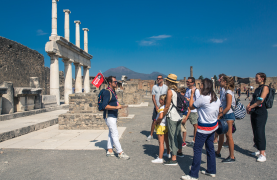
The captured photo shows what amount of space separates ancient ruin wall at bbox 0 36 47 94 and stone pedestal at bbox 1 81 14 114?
1088 cm

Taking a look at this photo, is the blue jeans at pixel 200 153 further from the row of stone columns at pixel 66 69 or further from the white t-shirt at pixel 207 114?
Result: the row of stone columns at pixel 66 69

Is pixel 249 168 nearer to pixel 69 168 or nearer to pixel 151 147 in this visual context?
pixel 151 147

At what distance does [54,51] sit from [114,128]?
10933 millimetres

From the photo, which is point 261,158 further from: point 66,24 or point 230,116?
point 66,24

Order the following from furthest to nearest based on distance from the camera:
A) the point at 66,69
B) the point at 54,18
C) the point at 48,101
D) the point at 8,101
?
the point at 66,69
the point at 54,18
the point at 48,101
the point at 8,101

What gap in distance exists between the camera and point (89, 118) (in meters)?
6.84

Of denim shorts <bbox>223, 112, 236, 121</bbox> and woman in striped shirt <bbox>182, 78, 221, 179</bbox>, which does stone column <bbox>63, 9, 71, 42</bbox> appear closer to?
denim shorts <bbox>223, 112, 236, 121</bbox>

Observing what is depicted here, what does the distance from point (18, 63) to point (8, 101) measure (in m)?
13.4

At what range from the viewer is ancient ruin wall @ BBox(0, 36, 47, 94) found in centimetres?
1720

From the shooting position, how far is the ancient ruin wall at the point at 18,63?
56.4ft

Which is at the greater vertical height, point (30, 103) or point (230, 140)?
point (30, 103)

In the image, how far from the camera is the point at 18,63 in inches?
766

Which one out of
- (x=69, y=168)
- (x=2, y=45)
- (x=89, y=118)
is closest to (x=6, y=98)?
(x=89, y=118)

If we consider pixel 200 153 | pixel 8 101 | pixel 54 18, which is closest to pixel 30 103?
pixel 8 101
